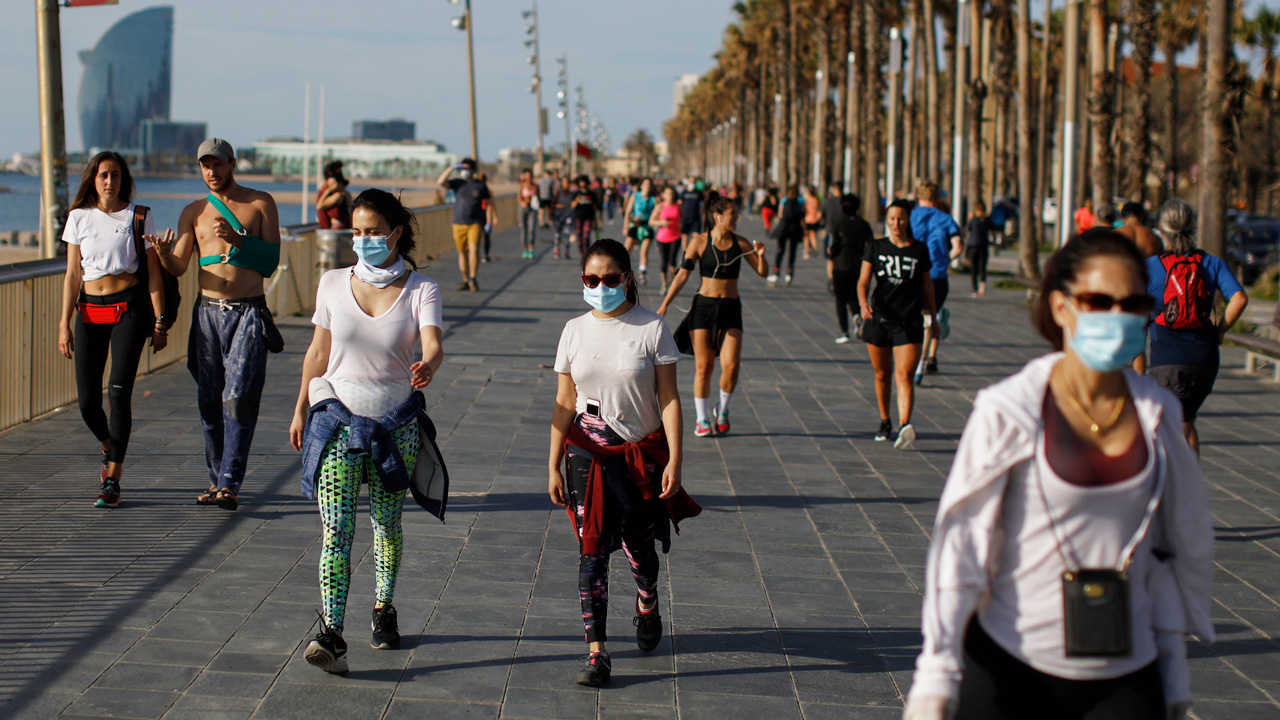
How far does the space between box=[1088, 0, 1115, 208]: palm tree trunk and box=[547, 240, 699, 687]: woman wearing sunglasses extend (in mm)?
17506

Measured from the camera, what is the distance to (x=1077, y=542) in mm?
2492

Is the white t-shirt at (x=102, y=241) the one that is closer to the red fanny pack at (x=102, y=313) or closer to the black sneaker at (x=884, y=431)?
the red fanny pack at (x=102, y=313)

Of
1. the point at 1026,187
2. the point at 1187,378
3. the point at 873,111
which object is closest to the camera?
the point at 1187,378

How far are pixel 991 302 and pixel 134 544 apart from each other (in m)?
16.4

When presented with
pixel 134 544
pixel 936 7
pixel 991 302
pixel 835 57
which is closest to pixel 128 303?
pixel 134 544

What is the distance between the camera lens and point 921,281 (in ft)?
29.3

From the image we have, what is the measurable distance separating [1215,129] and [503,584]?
1283 cm

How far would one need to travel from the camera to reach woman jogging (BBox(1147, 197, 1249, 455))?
6512mm

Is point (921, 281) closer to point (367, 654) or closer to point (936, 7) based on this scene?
point (367, 654)

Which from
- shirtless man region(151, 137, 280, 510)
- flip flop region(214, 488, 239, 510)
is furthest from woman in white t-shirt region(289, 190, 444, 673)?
flip flop region(214, 488, 239, 510)

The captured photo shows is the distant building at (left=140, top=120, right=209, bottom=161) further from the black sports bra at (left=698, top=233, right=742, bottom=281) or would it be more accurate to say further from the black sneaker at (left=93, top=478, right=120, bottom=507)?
the black sneaker at (left=93, top=478, right=120, bottom=507)

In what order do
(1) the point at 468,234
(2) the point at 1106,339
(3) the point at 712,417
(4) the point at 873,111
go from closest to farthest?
(2) the point at 1106,339 → (3) the point at 712,417 → (1) the point at 468,234 → (4) the point at 873,111

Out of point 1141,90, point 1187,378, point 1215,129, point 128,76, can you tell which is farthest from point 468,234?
point 128,76

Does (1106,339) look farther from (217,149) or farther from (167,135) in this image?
(167,135)
